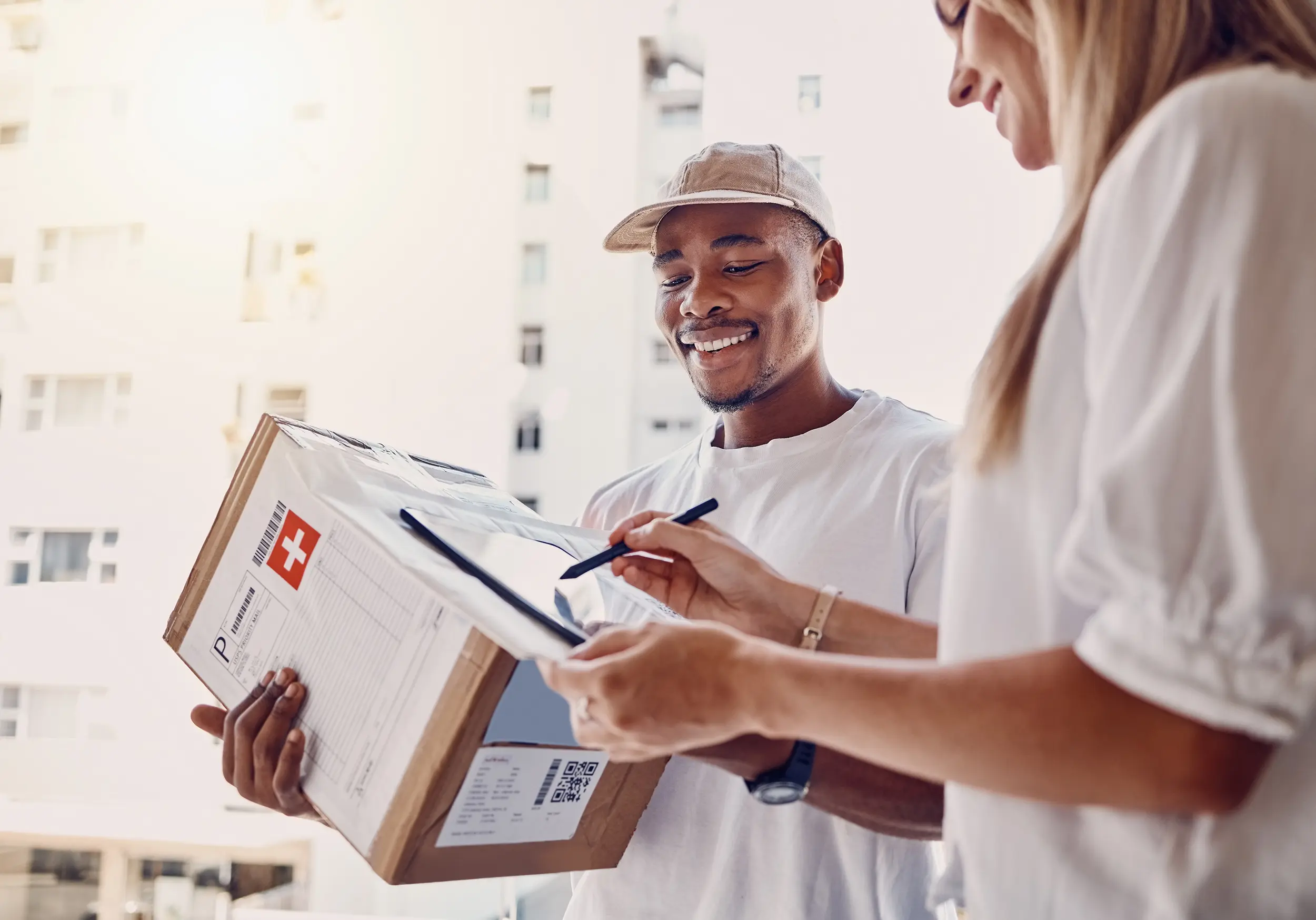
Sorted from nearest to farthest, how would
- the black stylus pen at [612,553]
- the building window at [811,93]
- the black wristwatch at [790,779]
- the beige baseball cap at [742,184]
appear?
the black wristwatch at [790,779] < the black stylus pen at [612,553] < the beige baseball cap at [742,184] < the building window at [811,93]

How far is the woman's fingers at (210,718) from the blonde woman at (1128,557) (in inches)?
22.5

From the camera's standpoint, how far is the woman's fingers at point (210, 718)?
103 cm

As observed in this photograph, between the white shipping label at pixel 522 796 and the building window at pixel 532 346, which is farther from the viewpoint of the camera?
the building window at pixel 532 346

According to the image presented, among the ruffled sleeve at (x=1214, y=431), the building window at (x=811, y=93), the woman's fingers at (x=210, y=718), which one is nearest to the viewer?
the ruffled sleeve at (x=1214, y=431)

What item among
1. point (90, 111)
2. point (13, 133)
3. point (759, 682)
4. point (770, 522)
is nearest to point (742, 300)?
point (770, 522)

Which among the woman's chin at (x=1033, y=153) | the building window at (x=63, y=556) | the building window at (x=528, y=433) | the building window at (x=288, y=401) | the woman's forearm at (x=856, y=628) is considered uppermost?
the woman's chin at (x=1033, y=153)

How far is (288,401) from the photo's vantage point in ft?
9.34

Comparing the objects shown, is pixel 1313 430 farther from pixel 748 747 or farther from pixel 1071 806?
pixel 748 747

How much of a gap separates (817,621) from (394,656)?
1.35ft

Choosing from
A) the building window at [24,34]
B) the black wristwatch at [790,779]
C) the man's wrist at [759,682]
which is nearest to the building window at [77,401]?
the building window at [24,34]

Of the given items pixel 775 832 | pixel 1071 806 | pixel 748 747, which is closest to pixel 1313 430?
pixel 1071 806

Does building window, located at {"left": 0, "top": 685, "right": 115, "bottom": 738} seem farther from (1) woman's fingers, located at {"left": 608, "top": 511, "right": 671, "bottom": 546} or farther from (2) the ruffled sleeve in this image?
(2) the ruffled sleeve

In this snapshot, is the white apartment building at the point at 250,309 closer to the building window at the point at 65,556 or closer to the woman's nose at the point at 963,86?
the building window at the point at 65,556

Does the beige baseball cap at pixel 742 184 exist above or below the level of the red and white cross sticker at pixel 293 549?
above
